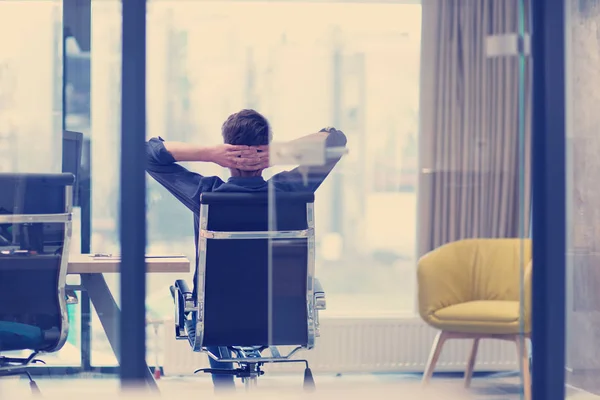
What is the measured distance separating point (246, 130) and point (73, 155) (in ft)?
2.56

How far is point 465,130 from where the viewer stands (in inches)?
159

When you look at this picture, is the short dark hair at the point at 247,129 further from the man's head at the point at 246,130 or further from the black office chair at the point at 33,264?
the black office chair at the point at 33,264

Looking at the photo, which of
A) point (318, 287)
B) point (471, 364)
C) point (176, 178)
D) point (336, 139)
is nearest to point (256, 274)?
point (318, 287)

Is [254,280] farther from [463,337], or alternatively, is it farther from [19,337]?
[463,337]

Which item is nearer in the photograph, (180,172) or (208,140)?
(180,172)

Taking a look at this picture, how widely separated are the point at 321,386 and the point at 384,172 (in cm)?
111

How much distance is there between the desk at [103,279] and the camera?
335 cm

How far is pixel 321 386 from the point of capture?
393 cm

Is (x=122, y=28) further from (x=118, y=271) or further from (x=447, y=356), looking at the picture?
(x=447, y=356)

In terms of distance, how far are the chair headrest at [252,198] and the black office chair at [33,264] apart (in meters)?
0.61

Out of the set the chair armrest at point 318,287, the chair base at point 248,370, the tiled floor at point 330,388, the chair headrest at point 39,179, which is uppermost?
the chair headrest at point 39,179

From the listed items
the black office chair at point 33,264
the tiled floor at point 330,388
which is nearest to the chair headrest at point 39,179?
the black office chair at point 33,264

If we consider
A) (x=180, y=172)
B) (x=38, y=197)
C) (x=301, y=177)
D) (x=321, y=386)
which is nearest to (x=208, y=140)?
(x=180, y=172)

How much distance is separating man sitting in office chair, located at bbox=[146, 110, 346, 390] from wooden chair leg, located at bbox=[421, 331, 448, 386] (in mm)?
984
